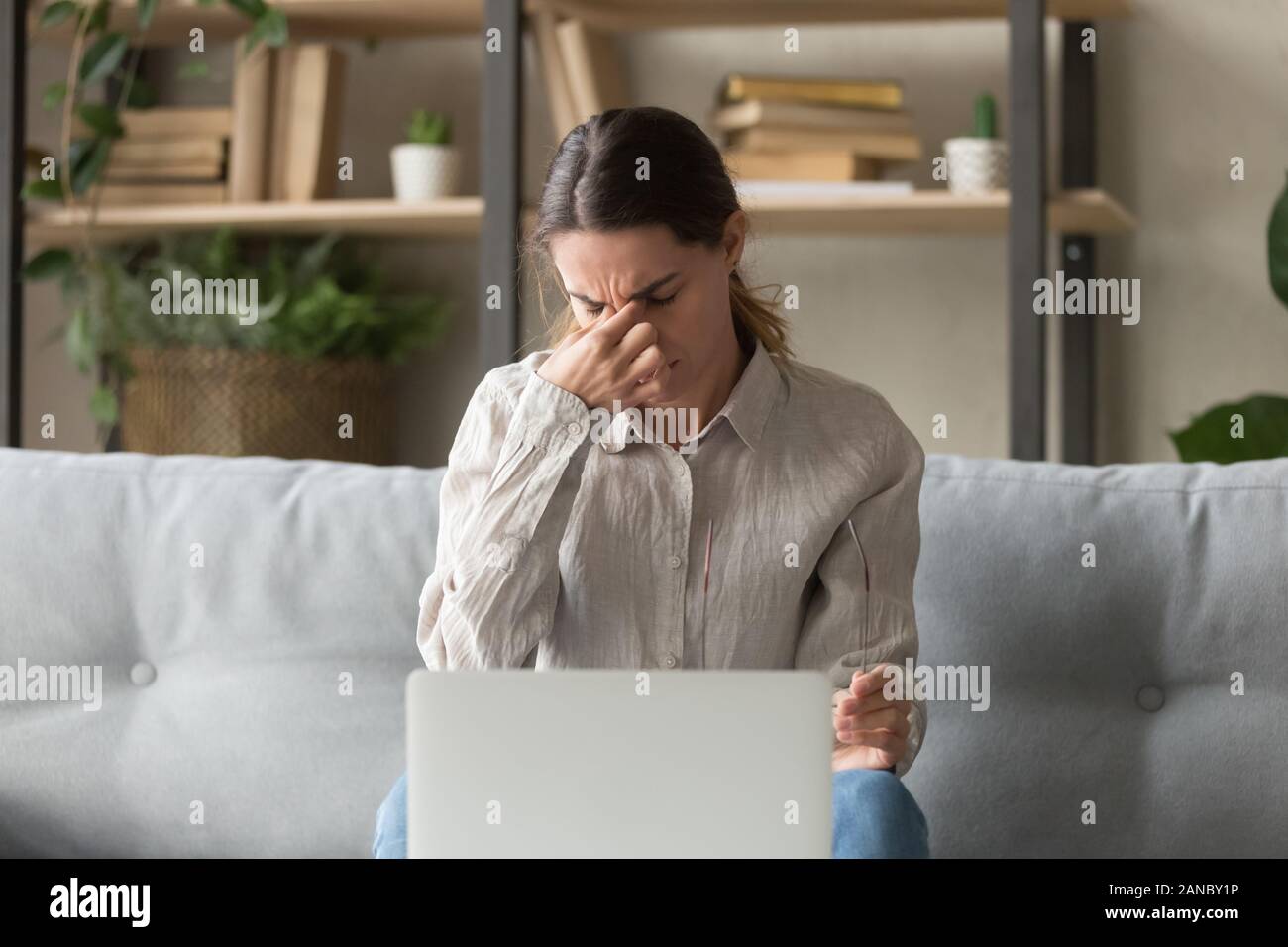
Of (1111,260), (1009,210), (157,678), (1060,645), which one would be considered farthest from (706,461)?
(1111,260)

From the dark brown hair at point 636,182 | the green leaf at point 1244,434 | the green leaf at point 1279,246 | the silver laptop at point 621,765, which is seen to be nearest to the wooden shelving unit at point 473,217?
the green leaf at point 1279,246

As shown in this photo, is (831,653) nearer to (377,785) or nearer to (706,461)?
(706,461)

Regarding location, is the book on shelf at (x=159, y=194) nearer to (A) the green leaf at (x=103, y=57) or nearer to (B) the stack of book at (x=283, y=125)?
(B) the stack of book at (x=283, y=125)

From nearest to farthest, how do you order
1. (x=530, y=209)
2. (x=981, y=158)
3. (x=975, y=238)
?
(x=981, y=158)
(x=530, y=209)
(x=975, y=238)

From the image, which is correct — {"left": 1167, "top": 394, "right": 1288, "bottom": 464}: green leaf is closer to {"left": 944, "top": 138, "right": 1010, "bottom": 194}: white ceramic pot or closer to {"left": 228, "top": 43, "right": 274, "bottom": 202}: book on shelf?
{"left": 944, "top": 138, "right": 1010, "bottom": 194}: white ceramic pot

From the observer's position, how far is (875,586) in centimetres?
128

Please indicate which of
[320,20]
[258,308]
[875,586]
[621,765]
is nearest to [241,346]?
[258,308]

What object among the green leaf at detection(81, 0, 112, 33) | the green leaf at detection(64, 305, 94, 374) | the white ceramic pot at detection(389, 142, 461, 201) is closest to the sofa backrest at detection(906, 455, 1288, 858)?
the white ceramic pot at detection(389, 142, 461, 201)

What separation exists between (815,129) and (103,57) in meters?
1.10

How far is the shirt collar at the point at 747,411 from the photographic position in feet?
4.30

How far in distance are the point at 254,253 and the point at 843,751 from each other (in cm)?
175

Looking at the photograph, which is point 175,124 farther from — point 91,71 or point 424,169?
point 424,169

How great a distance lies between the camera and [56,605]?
151 cm
